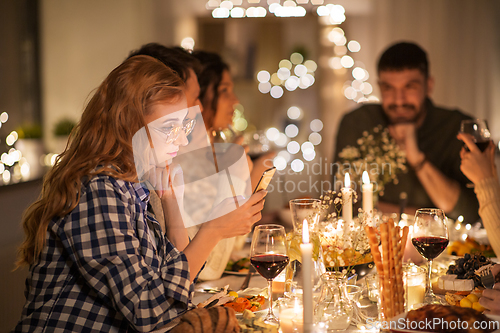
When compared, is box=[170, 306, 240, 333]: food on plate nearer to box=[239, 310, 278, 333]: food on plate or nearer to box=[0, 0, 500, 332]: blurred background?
box=[239, 310, 278, 333]: food on plate

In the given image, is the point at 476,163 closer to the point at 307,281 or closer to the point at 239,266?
the point at 239,266

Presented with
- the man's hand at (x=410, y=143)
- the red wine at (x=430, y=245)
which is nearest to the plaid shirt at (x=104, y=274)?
the red wine at (x=430, y=245)

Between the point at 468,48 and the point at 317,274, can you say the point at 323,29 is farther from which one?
the point at 317,274

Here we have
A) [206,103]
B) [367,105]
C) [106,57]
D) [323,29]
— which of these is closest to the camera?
[206,103]

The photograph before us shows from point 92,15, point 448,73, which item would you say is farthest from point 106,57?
point 448,73

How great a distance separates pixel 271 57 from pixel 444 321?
4222 mm

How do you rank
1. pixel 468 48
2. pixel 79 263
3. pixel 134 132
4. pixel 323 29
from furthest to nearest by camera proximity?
pixel 323 29, pixel 468 48, pixel 134 132, pixel 79 263

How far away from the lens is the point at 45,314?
97 centimetres

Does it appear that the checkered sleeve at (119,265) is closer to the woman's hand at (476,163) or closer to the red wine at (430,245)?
the red wine at (430,245)

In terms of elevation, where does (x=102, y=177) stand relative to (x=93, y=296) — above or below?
above

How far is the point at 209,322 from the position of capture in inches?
33.5

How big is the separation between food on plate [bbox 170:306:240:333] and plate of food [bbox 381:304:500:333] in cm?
31

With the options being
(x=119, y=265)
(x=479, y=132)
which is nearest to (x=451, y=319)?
(x=119, y=265)

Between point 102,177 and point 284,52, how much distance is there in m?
4.02
